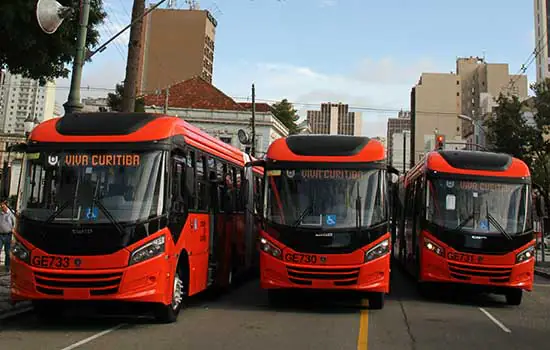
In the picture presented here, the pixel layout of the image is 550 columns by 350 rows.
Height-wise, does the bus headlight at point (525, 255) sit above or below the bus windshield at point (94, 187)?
below

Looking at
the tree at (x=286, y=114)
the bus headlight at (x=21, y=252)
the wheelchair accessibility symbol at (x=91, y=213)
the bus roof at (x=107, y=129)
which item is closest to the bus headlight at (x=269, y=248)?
the bus roof at (x=107, y=129)

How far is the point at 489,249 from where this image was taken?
492 inches

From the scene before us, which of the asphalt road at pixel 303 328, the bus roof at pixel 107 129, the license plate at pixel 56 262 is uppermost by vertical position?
the bus roof at pixel 107 129

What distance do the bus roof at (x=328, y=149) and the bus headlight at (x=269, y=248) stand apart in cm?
161

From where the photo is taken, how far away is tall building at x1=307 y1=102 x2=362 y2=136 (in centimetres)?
9894

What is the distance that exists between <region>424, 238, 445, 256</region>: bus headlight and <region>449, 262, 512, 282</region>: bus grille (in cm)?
37

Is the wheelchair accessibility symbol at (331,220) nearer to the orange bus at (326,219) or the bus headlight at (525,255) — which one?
the orange bus at (326,219)

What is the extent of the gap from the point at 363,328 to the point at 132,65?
9.67 meters

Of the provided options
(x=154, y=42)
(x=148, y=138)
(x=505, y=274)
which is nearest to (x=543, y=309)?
(x=505, y=274)

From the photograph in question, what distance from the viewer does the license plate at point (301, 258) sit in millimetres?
10797

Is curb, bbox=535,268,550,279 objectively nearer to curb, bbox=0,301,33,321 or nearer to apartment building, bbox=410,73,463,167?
curb, bbox=0,301,33,321

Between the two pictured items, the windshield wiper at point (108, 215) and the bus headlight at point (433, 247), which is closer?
the windshield wiper at point (108, 215)

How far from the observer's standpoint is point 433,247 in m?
12.9

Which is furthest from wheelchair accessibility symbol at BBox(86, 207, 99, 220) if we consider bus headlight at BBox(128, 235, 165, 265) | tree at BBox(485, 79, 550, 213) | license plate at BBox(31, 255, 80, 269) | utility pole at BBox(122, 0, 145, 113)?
tree at BBox(485, 79, 550, 213)
